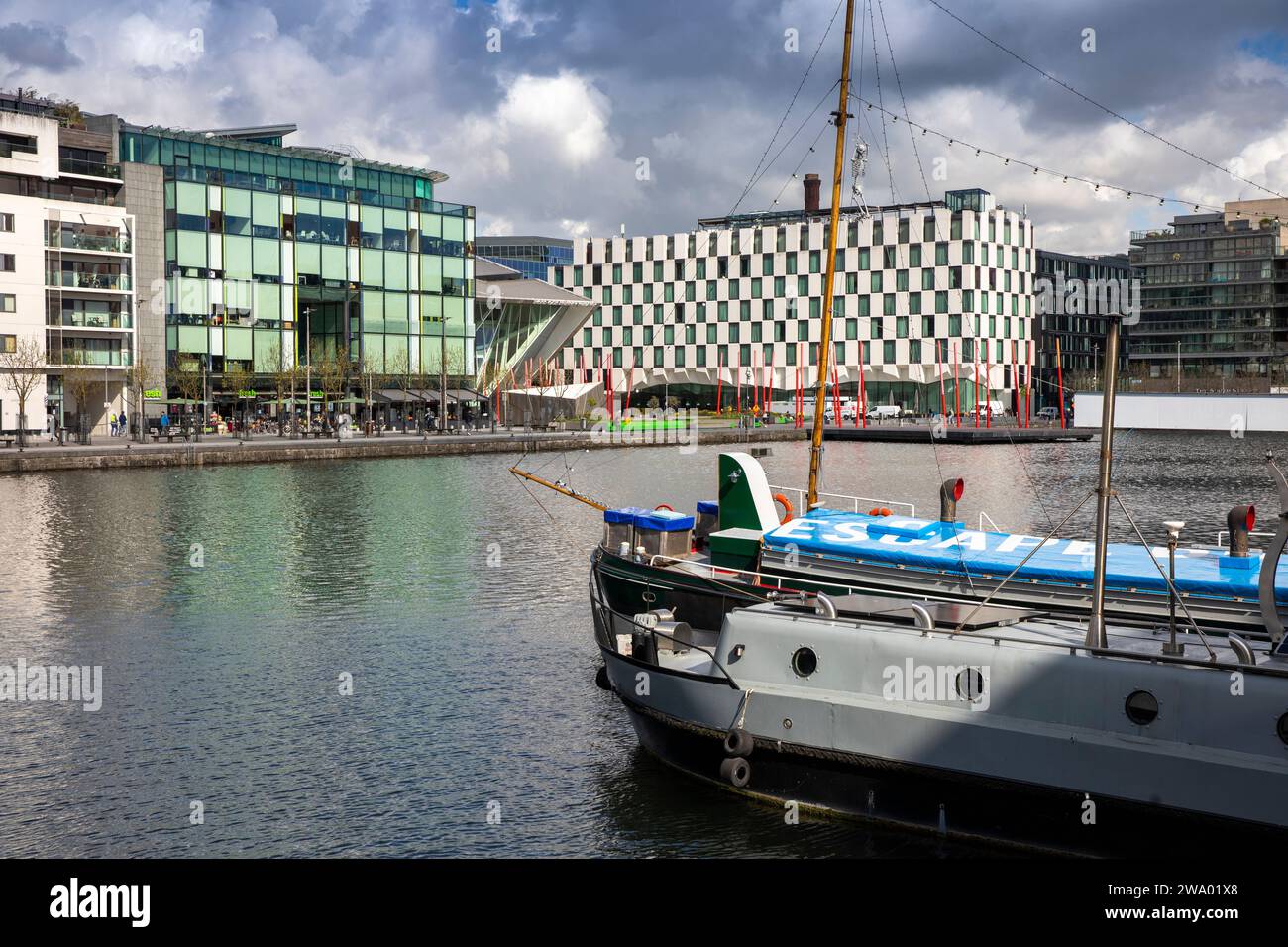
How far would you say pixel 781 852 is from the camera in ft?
59.3

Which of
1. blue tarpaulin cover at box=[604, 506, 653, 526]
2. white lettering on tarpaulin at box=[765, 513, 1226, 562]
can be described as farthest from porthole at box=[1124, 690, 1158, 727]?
blue tarpaulin cover at box=[604, 506, 653, 526]

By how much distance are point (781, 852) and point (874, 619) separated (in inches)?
152

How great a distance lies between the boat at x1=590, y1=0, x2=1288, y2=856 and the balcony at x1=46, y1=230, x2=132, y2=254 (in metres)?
95.0

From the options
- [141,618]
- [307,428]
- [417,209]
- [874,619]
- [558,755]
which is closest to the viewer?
[874,619]

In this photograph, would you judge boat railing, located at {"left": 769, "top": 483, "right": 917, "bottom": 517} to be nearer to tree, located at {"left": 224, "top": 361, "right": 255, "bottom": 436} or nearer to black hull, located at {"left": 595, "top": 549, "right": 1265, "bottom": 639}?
black hull, located at {"left": 595, "top": 549, "right": 1265, "bottom": 639}

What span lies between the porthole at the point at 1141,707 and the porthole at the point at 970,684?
189 cm

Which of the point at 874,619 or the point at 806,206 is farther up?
the point at 806,206

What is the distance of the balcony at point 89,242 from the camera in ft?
336

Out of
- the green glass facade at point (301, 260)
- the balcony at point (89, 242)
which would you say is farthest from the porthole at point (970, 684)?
the green glass facade at point (301, 260)

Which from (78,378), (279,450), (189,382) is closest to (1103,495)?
(279,450)

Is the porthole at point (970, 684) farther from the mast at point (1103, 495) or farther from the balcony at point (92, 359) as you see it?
the balcony at point (92, 359)
